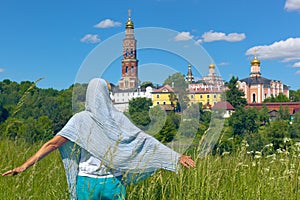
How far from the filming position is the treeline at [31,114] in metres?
2.67

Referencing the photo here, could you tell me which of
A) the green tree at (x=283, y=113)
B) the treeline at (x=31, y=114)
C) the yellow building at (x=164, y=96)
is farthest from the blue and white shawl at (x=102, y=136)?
the green tree at (x=283, y=113)

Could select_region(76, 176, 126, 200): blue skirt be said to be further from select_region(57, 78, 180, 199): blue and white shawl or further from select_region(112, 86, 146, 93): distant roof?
select_region(112, 86, 146, 93): distant roof

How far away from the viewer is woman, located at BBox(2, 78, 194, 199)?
8.52 feet

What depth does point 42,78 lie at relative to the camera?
2.41 meters

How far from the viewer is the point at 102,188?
2570 millimetres

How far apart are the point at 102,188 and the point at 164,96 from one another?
1.90 m

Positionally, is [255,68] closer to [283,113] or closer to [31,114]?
[283,113]

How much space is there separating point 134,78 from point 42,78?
1618 millimetres

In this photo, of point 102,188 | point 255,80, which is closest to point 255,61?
point 255,80

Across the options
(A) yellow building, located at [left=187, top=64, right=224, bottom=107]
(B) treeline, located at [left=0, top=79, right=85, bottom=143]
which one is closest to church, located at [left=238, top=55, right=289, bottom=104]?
(B) treeline, located at [left=0, top=79, right=85, bottom=143]

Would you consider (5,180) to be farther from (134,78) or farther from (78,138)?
(134,78)

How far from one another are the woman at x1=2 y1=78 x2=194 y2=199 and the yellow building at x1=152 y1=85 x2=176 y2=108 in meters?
1.37

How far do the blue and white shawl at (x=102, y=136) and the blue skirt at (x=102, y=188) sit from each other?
0.07 metres

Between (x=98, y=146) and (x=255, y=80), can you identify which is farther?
(x=255, y=80)
